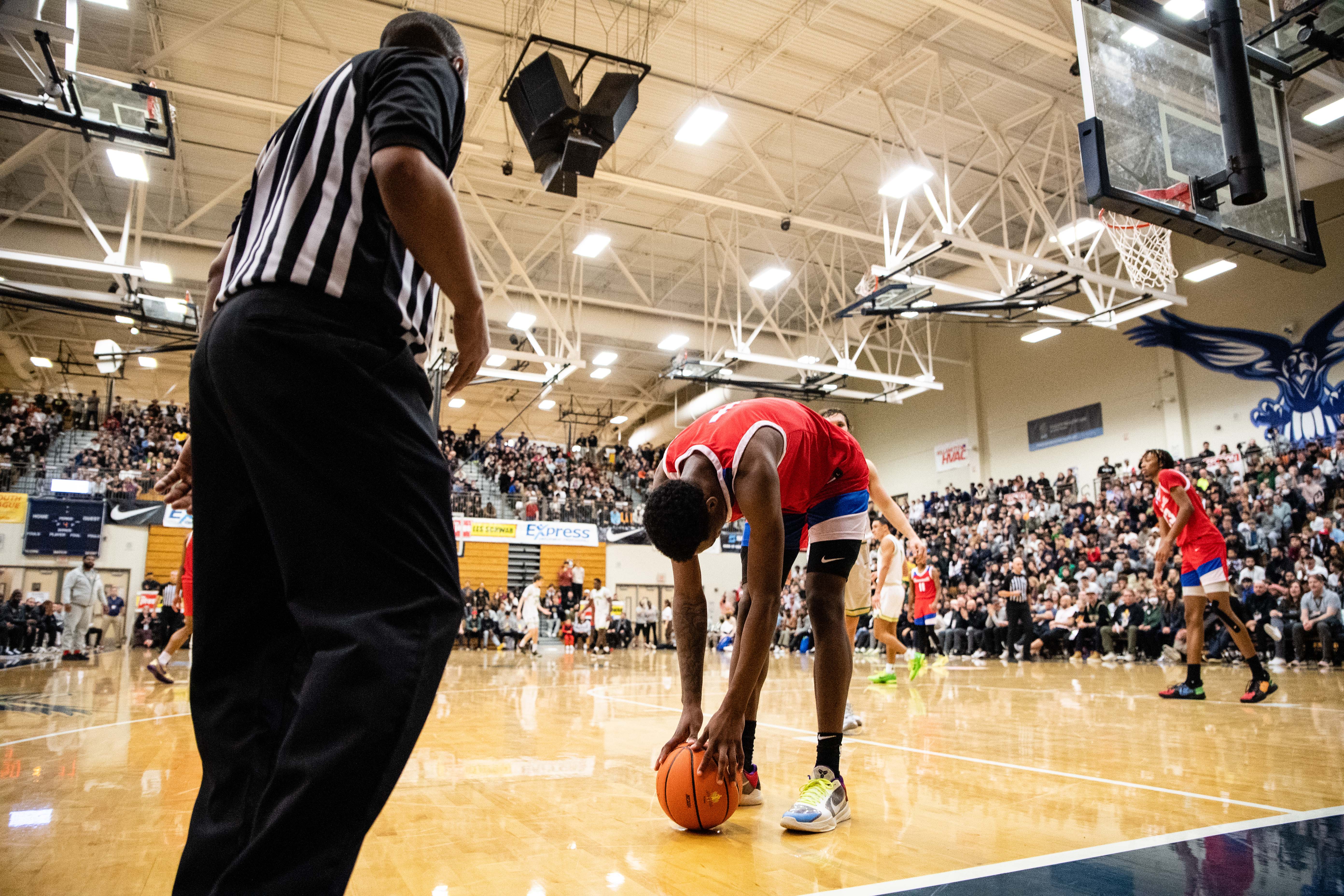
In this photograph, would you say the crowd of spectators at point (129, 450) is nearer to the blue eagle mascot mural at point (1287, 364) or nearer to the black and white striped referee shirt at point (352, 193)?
the black and white striped referee shirt at point (352, 193)

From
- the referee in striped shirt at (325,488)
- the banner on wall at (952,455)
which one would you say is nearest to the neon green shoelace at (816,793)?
the referee in striped shirt at (325,488)

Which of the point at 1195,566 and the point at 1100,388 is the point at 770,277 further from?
the point at 1195,566

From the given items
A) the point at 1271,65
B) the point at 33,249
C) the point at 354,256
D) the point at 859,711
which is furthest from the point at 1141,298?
the point at 33,249

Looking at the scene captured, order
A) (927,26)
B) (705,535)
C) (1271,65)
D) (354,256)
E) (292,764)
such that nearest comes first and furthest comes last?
(292,764) → (354,256) → (705,535) → (1271,65) → (927,26)

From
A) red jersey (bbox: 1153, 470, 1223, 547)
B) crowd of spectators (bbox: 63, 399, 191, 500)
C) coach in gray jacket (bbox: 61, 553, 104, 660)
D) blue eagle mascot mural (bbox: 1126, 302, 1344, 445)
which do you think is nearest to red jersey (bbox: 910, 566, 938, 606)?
red jersey (bbox: 1153, 470, 1223, 547)

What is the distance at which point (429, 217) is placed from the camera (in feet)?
4.18

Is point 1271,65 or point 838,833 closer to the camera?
point 838,833

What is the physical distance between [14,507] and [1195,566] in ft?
80.4

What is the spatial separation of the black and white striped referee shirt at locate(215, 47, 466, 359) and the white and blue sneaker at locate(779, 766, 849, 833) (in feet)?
6.15

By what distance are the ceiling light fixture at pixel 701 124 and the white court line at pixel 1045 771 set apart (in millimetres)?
8869

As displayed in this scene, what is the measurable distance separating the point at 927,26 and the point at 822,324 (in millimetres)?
9040

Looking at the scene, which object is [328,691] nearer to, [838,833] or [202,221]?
[838,833]

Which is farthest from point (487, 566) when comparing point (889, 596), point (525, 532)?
point (889, 596)

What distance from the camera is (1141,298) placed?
15469 mm
